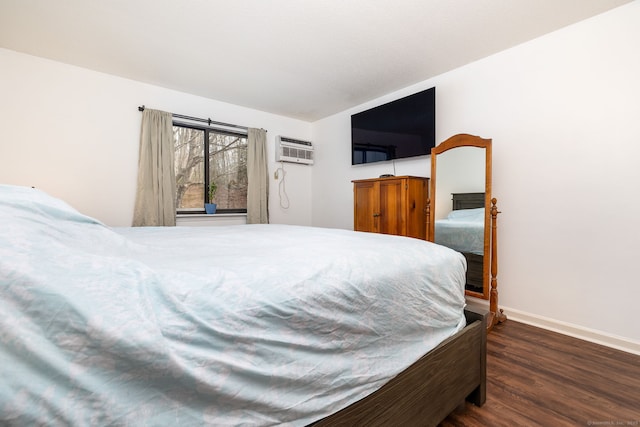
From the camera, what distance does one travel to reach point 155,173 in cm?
323

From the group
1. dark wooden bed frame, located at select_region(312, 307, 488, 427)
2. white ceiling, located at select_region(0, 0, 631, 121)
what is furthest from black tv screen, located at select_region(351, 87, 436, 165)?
dark wooden bed frame, located at select_region(312, 307, 488, 427)

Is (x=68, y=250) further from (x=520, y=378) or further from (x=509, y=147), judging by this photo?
(x=509, y=147)

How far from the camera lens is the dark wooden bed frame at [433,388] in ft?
2.86

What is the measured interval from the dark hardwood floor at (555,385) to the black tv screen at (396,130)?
1987 millimetres

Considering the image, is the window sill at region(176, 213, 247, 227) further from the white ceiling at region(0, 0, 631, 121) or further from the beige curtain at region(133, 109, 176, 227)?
the white ceiling at region(0, 0, 631, 121)

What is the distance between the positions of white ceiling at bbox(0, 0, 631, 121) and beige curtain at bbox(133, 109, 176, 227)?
A: 501 mm

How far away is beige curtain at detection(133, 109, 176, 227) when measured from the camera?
3.16 metres

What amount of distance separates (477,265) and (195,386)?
254cm

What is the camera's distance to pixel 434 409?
3.54ft

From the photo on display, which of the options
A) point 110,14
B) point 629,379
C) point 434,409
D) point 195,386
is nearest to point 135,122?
point 110,14

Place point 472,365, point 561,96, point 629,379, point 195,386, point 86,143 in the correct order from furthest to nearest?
point 86,143 → point 561,96 → point 629,379 → point 472,365 → point 195,386

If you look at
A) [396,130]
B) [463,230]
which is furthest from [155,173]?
[463,230]

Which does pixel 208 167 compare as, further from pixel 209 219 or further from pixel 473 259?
pixel 473 259

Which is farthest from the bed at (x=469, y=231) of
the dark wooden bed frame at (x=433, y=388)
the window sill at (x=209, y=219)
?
the window sill at (x=209, y=219)
